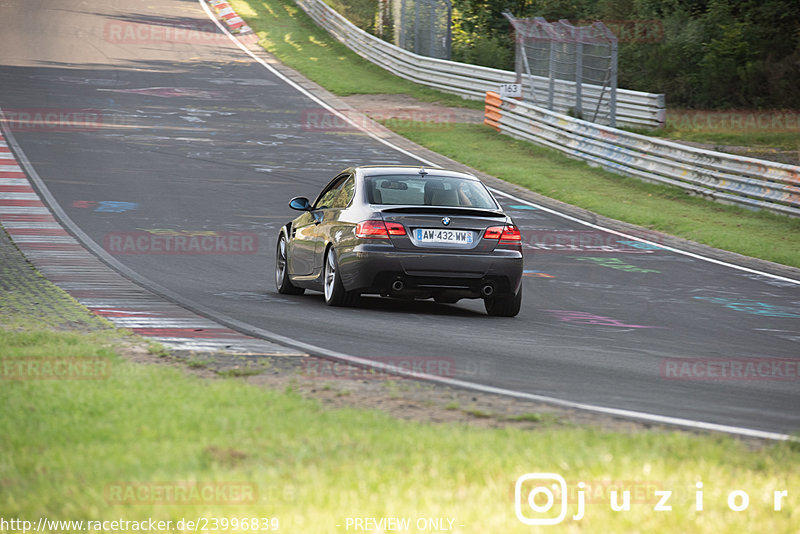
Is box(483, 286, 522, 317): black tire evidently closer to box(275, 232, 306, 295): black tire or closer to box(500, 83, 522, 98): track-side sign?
box(275, 232, 306, 295): black tire

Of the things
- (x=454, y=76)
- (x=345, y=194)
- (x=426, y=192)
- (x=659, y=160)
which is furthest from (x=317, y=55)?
(x=426, y=192)

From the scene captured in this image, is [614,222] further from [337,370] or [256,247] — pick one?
[337,370]

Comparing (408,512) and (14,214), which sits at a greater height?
(408,512)

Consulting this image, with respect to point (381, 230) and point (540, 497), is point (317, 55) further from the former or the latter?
point (540, 497)

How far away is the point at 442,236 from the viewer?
11008 mm

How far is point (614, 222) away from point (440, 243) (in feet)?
34.5

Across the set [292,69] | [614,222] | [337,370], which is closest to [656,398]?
[337,370]

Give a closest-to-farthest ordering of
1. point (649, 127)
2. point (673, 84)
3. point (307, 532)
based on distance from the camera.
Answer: point (307, 532) → point (649, 127) → point (673, 84)

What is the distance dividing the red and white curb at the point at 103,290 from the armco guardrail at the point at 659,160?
1311 centimetres

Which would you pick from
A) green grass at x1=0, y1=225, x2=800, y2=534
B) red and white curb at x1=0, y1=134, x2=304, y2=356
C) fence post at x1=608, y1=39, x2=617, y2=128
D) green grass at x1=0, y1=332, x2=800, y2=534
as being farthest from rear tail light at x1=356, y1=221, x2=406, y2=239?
fence post at x1=608, y1=39, x2=617, y2=128

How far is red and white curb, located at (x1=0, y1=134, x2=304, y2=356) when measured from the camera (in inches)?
340

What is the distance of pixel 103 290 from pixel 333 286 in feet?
8.16

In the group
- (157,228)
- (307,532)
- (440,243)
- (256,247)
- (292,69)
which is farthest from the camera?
(292,69)

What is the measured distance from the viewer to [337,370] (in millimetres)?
7508
